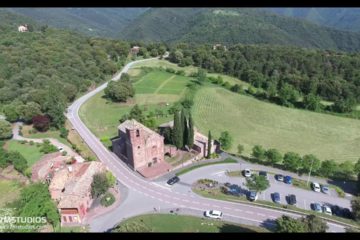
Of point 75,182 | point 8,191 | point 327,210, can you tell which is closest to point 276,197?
point 327,210

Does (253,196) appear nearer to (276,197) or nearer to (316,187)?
(276,197)

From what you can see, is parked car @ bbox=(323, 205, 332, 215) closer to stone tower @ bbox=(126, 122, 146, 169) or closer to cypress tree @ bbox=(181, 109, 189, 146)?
cypress tree @ bbox=(181, 109, 189, 146)

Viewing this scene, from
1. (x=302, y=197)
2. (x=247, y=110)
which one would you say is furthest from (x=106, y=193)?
(x=247, y=110)

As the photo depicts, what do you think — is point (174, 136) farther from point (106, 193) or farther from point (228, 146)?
point (106, 193)

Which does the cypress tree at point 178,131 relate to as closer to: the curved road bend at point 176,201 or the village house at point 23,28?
the curved road bend at point 176,201

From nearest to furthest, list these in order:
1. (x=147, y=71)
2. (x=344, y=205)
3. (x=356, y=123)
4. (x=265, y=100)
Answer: (x=344, y=205), (x=356, y=123), (x=265, y=100), (x=147, y=71)

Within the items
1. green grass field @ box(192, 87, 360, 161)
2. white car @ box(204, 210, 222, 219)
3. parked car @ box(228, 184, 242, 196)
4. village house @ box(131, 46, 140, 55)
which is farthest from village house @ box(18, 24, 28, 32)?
white car @ box(204, 210, 222, 219)

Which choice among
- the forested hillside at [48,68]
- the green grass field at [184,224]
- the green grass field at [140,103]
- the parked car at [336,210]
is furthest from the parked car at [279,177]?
the forested hillside at [48,68]
